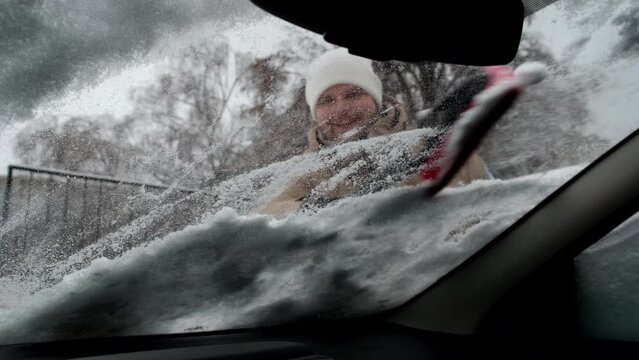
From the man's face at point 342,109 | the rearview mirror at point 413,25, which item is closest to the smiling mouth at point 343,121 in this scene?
the man's face at point 342,109

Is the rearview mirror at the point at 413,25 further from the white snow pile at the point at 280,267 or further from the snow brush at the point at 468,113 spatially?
the white snow pile at the point at 280,267

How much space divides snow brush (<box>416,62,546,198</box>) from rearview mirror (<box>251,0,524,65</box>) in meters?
0.43

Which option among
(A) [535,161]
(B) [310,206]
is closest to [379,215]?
(B) [310,206]

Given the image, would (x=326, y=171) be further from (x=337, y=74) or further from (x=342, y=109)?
(x=337, y=74)

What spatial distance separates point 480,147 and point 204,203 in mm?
1128

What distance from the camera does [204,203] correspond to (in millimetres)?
1814

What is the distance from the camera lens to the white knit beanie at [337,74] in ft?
5.73

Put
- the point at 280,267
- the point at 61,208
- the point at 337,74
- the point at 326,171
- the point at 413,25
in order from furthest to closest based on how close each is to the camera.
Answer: the point at 280,267
the point at 326,171
the point at 337,74
the point at 61,208
the point at 413,25

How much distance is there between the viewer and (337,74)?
1.78m

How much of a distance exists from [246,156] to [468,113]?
89 centimetres

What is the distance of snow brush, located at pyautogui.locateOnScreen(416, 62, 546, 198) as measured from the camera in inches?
77.5

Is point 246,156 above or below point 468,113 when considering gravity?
below

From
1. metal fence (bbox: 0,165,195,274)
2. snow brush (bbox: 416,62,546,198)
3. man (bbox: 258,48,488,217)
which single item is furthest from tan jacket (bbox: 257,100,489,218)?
metal fence (bbox: 0,165,195,274)

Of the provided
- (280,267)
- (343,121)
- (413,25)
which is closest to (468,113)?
(343,121)
